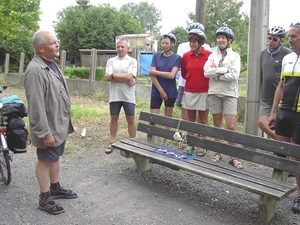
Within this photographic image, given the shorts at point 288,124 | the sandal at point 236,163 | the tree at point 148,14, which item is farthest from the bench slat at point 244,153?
the tree at point 148,14

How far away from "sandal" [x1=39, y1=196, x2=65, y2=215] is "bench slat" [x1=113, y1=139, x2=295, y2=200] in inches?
44.0

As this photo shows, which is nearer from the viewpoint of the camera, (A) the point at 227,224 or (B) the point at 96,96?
(A) the point at 227,224

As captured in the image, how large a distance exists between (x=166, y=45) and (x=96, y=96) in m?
7.02

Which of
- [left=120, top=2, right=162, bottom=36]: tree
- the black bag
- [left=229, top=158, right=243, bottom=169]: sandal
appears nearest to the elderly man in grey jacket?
the black bag

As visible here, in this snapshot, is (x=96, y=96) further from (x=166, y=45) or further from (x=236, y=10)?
(x=236, y=10)

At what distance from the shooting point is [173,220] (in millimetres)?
3592

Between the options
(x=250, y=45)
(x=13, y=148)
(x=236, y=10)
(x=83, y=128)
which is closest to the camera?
(x=13, y=148)

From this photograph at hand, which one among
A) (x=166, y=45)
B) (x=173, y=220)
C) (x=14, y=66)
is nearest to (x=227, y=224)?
(x=173, y=220)

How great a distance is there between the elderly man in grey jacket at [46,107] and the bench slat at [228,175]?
1.08 metres

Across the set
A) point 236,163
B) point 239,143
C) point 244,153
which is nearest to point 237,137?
point 239,143

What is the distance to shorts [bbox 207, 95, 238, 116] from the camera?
16.3ft

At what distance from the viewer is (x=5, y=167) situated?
4352mm

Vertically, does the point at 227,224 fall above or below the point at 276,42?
below

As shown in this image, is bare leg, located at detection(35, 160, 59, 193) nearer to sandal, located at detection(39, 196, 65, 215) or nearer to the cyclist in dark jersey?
sandal, located at detection(39, 196, 65, 215)
